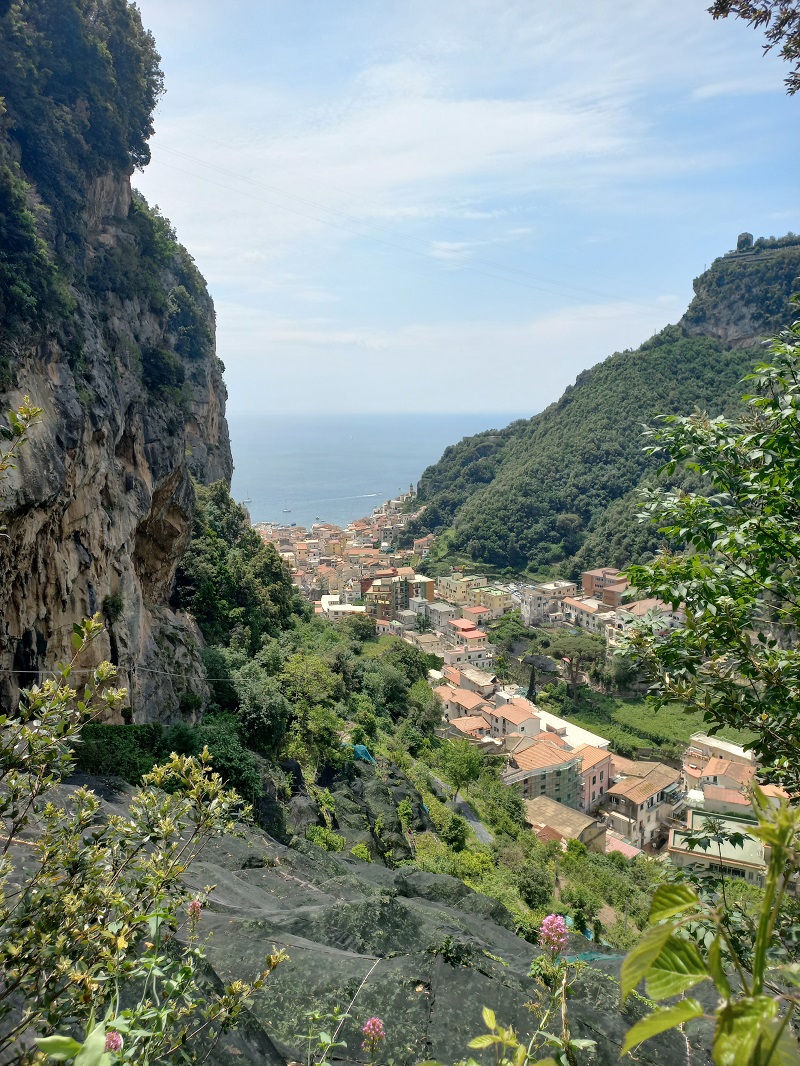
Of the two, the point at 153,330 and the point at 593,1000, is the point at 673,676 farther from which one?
the point at 153,330

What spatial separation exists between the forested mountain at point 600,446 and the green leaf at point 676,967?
2112 inches

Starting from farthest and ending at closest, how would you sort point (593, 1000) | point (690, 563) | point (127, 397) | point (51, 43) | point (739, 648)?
point (127, 397)
point (51, 43)
point (593, 1000)
point (690, 563)
point (739, 648)

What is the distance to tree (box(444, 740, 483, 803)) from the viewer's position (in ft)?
59.3

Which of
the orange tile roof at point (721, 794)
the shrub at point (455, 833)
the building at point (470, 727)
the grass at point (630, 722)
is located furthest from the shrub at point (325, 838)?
the grass at point (630, 722)

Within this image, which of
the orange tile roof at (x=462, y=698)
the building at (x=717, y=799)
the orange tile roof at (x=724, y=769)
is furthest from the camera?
the orange tile roof at (x=462, y=698)

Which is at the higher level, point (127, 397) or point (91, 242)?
point (91, 242)

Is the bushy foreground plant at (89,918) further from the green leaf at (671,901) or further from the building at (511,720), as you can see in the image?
the building at (511,720)

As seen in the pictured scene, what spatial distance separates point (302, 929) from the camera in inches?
173

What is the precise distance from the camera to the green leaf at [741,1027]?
2.18 ft

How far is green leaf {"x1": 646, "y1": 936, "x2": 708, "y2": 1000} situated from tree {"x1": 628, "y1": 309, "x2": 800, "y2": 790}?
7.04ft

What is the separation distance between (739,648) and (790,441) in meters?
0.98

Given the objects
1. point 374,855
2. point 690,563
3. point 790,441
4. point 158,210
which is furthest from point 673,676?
point 158,210

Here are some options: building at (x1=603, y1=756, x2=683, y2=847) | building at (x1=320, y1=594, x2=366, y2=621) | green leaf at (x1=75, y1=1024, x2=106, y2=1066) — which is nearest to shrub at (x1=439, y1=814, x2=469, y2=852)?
building at (x1=603, y1=756, x2=683, y2=847)

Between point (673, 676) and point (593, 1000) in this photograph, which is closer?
point (673, 676)
